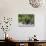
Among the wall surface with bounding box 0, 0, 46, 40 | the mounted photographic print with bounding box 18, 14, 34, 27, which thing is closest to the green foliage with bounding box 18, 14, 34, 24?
the mounted photographic print with bounding box 18, 14, 34, 27

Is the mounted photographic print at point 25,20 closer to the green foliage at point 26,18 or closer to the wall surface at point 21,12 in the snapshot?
the green foliage at point 26,18

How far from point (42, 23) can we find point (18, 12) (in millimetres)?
925

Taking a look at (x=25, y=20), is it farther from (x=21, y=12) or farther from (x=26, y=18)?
(x=21, y=12)

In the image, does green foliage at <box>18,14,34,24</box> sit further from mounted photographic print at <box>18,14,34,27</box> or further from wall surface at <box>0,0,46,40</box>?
wall surface at <box>0,0,46,40</box>

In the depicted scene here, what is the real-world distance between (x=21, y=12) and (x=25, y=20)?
0.31 metres

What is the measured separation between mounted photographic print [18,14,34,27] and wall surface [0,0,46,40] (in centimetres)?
11

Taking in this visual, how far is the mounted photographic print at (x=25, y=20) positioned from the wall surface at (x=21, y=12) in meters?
0.11

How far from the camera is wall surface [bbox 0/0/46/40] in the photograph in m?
4.58

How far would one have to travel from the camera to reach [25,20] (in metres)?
4.61

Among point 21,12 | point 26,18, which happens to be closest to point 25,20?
point 26,18

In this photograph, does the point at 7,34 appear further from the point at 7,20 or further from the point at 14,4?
the point at 14,4

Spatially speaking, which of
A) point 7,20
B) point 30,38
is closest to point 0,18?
point 7,20

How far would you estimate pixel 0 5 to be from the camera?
4586 millimetres

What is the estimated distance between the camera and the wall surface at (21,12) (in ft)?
15.0
